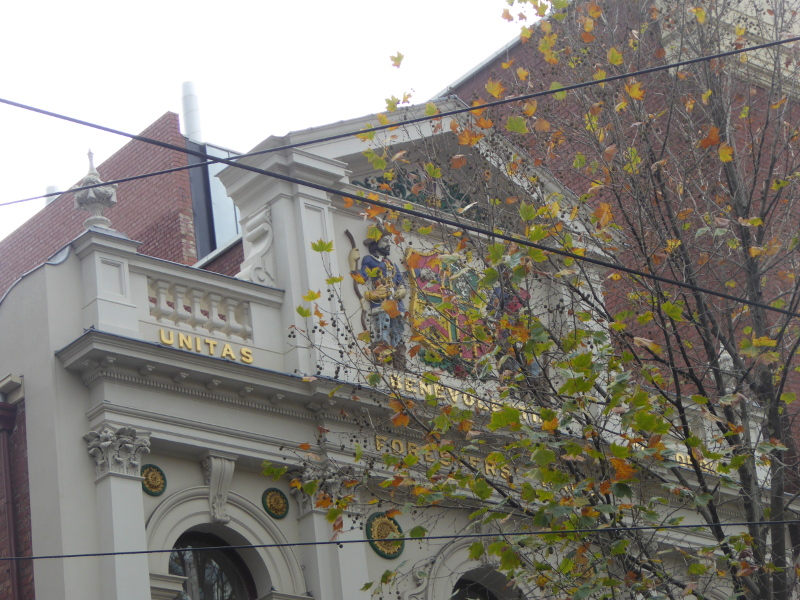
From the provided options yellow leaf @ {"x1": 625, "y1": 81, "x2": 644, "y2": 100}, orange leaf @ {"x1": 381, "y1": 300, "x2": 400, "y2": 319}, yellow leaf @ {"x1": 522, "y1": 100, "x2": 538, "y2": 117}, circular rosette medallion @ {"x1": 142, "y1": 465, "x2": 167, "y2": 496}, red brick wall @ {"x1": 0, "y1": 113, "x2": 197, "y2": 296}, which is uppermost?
red brick wall @ {"x1": 0, "y1": 113, "x2": 197, "y2": 296}

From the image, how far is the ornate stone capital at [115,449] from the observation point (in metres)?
14.6

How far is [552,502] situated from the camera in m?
12.2

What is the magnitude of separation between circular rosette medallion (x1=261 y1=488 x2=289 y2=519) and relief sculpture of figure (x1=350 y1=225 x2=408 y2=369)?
213 cm

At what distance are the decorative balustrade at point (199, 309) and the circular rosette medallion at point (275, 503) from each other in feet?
6.25

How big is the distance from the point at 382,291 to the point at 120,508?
477 centimetres

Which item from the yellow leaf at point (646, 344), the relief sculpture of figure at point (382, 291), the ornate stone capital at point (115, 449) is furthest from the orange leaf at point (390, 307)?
the ornate stone capital at point (115, 449)

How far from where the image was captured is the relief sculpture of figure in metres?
17.7

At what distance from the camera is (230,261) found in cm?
2045

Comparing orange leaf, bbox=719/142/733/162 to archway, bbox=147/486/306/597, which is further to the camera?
archway, bbox=147/486/306/597

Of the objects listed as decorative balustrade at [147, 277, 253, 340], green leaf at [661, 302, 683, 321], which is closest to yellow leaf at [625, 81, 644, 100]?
green leaf at [661, 302, 683, 321]

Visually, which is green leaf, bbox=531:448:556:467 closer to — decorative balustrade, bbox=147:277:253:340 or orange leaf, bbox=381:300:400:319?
orange leaf, bbox=381:300:400:319

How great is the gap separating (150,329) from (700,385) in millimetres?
6092

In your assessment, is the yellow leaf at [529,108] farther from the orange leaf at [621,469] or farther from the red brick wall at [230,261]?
the red brick wall at [230,261]

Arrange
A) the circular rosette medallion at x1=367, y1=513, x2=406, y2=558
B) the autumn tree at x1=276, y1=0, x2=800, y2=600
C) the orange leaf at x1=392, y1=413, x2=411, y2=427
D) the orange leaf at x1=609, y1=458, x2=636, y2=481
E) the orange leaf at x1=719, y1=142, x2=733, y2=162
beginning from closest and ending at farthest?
1. the orange leaf at x1=609, y1=458, x2=636, y2=481
2. the autumn tree at x1=276, y1=0, x2=800, y2=600
3. the orange leaf at x1=392, y1=413, x2=411, y2=427
4. the orange leaf at x1=719, y1=142, x2=733, y2=162
5. the circular rosette medallion at x1=367, y1=513, x2=406, y2=558
